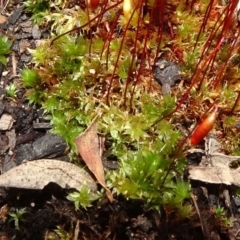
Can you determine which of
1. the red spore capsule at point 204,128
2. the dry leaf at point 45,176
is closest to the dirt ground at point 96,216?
the dry leaf at point 45,176

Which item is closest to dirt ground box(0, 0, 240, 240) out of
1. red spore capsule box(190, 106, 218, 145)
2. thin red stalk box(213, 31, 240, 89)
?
red spore capsule box(190, 106, 218, 145)

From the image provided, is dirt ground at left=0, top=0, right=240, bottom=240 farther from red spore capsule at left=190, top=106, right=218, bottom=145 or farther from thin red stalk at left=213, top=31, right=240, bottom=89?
thin red stalk at left=213, top=31, right=240, bottom=89

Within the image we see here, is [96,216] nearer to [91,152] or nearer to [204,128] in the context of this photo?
[91,152]

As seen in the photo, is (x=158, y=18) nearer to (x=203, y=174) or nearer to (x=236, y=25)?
(x=236, y=25)

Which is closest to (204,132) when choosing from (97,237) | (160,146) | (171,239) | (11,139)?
(160,146)

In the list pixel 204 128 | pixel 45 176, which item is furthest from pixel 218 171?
pixel 45 176

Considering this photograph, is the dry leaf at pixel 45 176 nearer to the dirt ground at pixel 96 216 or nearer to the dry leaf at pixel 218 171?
the dirt ground at pixel 96 216
